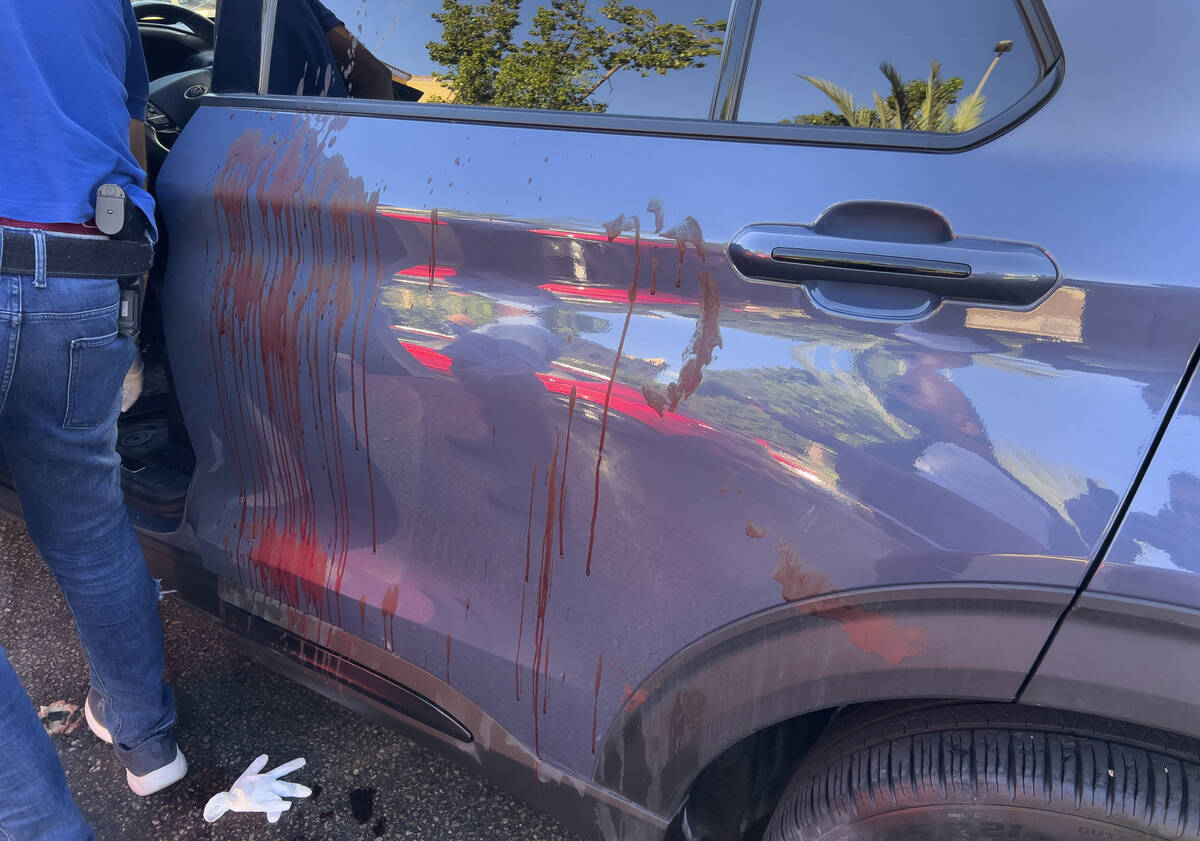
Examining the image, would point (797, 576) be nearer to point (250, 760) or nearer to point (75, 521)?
point (75, 521)

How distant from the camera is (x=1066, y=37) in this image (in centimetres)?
87

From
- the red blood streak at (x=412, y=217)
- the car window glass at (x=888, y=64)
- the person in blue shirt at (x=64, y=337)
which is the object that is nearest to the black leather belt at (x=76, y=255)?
the person in blue shirt at (x=64, y=337)

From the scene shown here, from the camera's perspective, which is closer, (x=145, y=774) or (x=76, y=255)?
(x=76, y=255)

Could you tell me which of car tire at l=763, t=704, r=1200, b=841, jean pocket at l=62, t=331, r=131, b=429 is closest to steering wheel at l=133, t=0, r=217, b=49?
jean pocket at l=62, t=331, r=131, b=429

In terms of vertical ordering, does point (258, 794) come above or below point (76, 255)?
below

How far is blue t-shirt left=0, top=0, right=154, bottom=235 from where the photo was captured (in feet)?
3.72

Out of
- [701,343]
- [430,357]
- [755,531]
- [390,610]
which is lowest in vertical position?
[390,610]

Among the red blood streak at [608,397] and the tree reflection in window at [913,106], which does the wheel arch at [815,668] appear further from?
the tree reflection in window at [913,106]

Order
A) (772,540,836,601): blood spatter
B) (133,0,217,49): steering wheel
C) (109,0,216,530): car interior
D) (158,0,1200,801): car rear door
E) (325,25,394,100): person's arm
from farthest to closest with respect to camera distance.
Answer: (133,0,217,49): steering wheel < (109,0,216,530): car interior < (325,25,394,100): person's arm < (772,540,836,601): blood spatter < (158,0,1200,801): car rear door

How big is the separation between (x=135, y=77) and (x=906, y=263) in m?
1.51

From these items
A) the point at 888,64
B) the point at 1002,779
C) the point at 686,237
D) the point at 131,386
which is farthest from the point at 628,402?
the point at 131,386

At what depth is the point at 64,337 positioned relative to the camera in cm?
123

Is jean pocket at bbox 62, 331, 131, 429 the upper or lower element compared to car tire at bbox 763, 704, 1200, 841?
upper

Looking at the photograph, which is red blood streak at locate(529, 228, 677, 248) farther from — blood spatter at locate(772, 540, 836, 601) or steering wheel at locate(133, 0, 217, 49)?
steering wheel at locate(133, 0, 217, 49)
